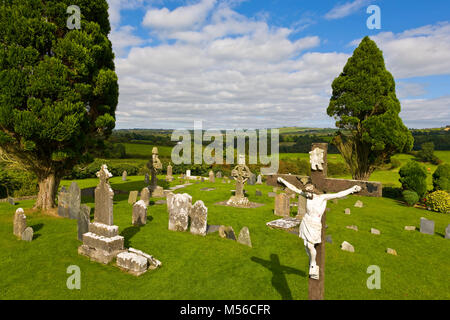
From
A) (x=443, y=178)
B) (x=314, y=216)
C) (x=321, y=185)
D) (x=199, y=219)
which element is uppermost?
(x=321, y=185)

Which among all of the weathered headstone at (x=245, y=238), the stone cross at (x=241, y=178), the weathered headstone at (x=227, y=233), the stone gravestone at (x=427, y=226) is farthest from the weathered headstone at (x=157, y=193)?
the stone gravestone at (x=427, y=226)

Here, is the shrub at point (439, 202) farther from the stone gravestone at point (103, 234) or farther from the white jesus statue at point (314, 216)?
the stone gravestone at point (103, 234)

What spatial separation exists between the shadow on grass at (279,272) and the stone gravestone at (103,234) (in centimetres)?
462

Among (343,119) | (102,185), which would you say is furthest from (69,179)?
(343,119)

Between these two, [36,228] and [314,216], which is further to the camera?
[36,228]

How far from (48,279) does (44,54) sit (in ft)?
34.9

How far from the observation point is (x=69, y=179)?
27.3 metres

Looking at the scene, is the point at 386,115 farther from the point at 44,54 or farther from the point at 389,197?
the point at 44,54

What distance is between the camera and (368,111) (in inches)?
904

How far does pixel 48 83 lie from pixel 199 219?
907cm

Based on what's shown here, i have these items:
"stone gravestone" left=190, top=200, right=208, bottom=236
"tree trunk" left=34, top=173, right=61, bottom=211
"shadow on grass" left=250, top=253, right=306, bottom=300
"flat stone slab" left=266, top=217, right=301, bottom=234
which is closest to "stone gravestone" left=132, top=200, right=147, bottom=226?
"stone gravestone" left=190, top=200, right=208, bottom=236

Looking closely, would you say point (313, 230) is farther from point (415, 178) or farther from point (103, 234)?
point (415, 178)

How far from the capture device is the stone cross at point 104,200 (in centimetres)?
820

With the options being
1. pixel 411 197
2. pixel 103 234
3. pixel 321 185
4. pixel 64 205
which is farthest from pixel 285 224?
pixel 411 197
